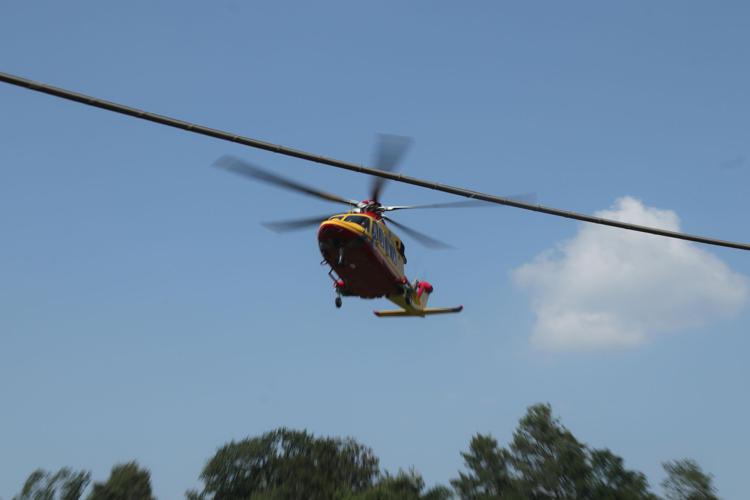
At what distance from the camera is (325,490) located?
220ft

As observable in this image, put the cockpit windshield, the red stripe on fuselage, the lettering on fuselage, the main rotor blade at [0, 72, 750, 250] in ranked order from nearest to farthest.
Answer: the main rotor blade at [0, 72, 750, 250], the red stripe on fuselage, the cockpit windshield, the lettering on fuselage

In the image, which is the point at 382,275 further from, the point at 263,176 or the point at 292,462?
the point at 292,462

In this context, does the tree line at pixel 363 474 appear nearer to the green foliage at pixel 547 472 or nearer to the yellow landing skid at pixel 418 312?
the green foliage at pixel 547 472

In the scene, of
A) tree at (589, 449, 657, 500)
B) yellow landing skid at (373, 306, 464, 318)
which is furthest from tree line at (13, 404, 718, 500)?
yellow landing skid at (373, 306, 464, 318)

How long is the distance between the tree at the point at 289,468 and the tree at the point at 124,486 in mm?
5454

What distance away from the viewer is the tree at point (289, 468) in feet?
221

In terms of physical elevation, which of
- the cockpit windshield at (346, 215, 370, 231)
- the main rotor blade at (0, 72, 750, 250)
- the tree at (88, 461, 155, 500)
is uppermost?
the tree at (88, 461, 155, 500)

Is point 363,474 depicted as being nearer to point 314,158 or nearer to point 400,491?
point 400,491

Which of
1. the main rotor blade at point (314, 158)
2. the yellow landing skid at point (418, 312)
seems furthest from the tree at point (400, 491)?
the main rotor blade at point (314, 158)

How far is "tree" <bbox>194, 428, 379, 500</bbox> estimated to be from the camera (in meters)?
67.2

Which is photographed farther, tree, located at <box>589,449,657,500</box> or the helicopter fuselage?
tree, located at <box>589,449,657,500</box>

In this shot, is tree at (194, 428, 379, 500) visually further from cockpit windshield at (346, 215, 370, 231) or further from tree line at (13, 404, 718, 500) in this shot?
cockpit windshield at (346, 215, 370, 231)

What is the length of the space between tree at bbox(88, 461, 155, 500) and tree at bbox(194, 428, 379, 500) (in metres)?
5.45

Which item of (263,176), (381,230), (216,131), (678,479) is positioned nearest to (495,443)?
(678,479)
